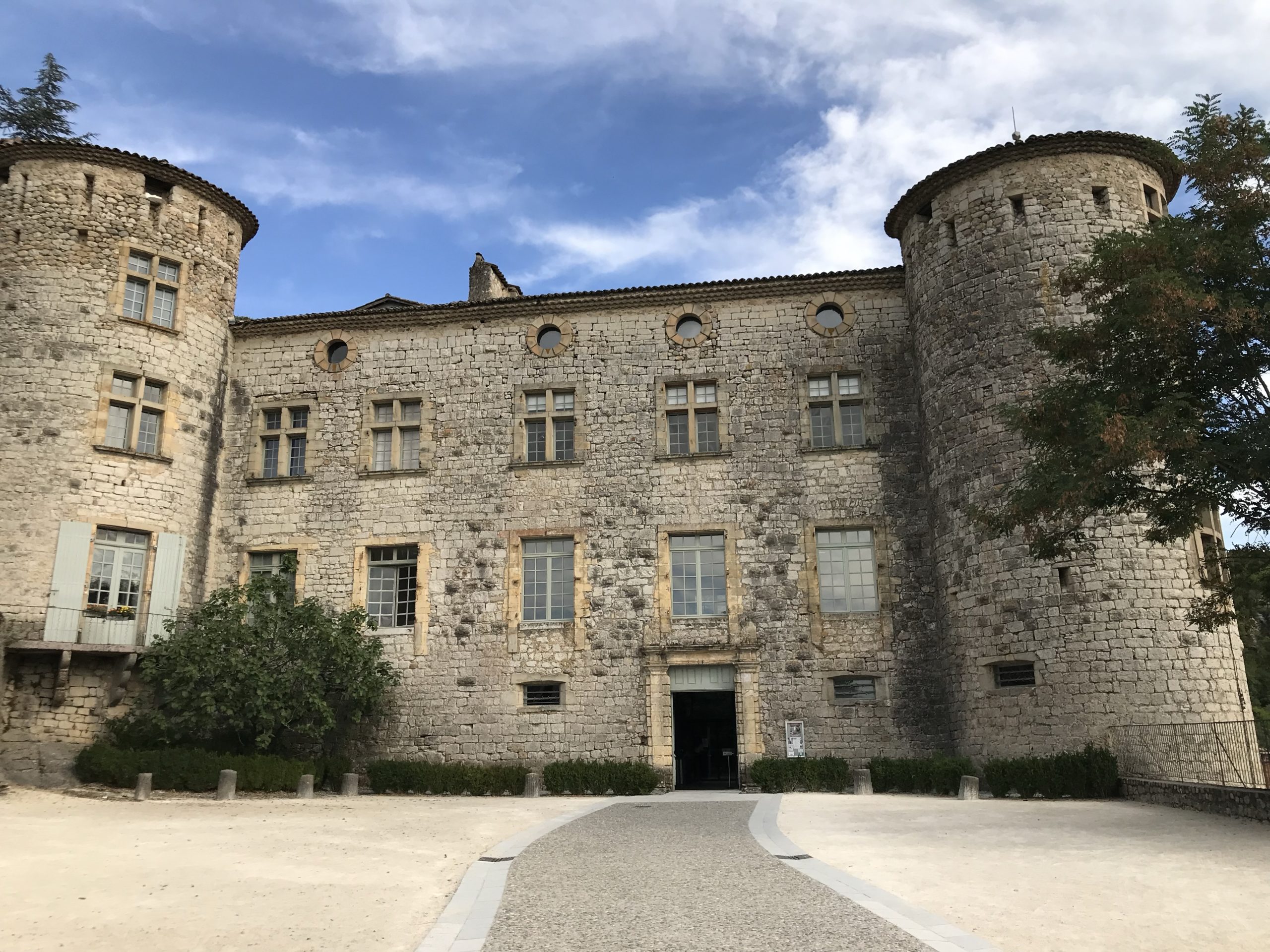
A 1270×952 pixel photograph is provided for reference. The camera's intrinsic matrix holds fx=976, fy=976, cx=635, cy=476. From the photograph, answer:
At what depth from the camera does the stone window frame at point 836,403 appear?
1848 centimetres

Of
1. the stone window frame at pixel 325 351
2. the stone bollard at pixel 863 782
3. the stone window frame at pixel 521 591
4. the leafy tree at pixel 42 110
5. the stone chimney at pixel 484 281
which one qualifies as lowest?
the stone bollard at pixel 863 782

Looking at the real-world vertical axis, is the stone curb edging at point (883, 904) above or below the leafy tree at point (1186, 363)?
below

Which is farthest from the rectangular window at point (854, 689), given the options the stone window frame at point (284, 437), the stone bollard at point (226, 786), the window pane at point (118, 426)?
the window pane at point (118, 426)

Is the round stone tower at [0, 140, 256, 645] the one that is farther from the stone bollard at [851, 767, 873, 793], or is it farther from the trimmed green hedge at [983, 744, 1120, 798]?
the trimmed green hedge at [983, 744, 1120, 798]

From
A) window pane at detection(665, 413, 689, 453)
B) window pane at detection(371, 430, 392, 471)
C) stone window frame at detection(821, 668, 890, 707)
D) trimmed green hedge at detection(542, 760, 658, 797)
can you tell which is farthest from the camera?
window pane at detection(371, 430, 392, 471)

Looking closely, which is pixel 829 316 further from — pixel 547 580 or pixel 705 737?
pixel 705 737

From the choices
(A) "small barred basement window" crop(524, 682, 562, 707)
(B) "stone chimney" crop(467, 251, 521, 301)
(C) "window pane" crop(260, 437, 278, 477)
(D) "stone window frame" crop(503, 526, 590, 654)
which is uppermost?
(B) "stone chimney" crop(467, 251, 521, 301)

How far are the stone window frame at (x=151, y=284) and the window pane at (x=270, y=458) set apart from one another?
9.03 ft

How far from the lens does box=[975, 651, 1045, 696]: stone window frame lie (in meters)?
15.3

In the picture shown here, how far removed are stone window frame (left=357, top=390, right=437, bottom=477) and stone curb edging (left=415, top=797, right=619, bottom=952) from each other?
10537 millimetres

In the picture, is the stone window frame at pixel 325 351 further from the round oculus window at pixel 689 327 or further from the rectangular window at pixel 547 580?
the round oculus window at pixel 689 327

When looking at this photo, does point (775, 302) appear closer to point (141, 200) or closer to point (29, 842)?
point (141, 200)

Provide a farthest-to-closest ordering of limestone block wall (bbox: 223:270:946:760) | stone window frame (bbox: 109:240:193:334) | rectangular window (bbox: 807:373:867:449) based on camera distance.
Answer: rectangular window (bbox: 807:373:867:449) → stone window frame (bbox: 109:240:193:334) → limestone block wall (bbox: 223:270:946:760)

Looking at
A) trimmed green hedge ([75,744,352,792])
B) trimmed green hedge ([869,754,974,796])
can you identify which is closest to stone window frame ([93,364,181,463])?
trimmed green hedge ([75,744,352,792])
